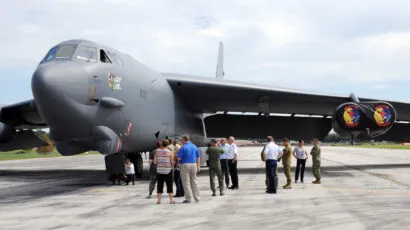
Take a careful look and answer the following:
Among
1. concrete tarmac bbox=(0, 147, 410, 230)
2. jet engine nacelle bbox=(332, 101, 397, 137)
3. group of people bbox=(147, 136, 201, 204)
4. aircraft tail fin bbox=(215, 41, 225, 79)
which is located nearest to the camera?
concrete tarmac bbox=(0, 147, 410, 230)

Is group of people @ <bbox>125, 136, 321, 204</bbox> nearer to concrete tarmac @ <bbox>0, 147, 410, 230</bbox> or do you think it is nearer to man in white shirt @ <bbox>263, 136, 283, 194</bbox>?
man in white shirt @ <bbox>263, 136, 283, 194</bbox>

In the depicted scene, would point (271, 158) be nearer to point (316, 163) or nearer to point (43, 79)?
point (316, 163)

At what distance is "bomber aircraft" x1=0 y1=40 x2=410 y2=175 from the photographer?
39.0 ft

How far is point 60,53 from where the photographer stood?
1264 centimetres

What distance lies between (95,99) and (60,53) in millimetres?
1629

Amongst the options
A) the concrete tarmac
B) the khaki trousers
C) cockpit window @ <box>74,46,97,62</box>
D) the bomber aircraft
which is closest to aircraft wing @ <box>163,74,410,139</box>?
the bomber aircraft

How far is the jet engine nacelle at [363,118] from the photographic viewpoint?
697 inches

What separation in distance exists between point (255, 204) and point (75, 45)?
6.56 metres

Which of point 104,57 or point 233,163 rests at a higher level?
point 104,57

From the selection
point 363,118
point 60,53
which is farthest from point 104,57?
point 363,118

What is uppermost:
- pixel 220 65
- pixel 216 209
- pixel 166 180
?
pixel 220 65

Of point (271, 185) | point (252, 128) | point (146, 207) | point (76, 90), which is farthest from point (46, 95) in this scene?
point (252, 128)

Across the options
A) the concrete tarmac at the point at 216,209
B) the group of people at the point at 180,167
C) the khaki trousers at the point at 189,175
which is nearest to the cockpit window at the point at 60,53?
the concrete tarmac at the point at 216,209

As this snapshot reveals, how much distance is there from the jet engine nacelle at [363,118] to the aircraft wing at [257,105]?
1.57m
